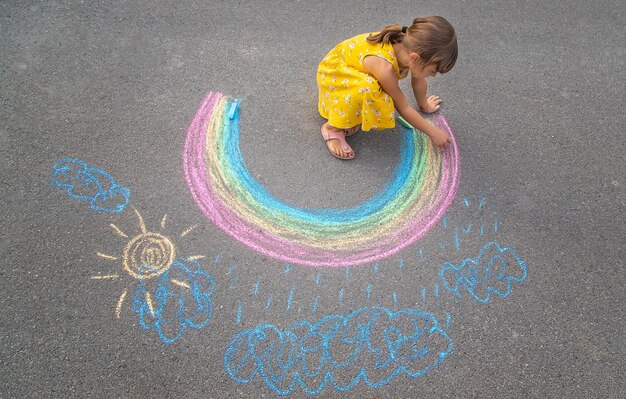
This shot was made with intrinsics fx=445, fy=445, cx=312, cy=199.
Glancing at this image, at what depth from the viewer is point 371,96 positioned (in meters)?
2.62

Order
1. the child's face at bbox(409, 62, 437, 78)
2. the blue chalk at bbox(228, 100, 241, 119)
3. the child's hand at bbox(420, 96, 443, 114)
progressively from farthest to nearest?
the child's hand at bbox(420, 96, 443, 114)
the blue chalk at bbox(228, 100, 241, 119)
the child's face at bbox(409, 62, 437, 78)

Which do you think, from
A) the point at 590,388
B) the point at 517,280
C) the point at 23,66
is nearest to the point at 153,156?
the point at 23,66

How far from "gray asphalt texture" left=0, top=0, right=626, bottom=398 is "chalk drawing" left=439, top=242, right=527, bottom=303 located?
5 centimetres

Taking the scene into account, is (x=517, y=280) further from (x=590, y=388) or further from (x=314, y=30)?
(x=314, y=30)

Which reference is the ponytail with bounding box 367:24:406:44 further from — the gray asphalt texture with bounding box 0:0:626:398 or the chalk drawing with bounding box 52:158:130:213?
the chalk drawing with bounding box 52:158:130:213

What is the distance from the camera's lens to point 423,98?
312 centimetres

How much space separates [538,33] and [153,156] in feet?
10.8

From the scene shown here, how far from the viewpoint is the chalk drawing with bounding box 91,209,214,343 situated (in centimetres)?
232

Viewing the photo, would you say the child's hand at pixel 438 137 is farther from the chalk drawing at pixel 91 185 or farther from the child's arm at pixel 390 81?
the chalk drawing at pixel 91 185

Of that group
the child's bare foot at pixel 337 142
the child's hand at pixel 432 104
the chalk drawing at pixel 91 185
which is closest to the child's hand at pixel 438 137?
the child's hand at pixel 432 104

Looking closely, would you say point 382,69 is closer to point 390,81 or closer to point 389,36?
point 390,81

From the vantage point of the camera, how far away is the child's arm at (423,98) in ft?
9.86

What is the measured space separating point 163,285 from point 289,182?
3.21 feet

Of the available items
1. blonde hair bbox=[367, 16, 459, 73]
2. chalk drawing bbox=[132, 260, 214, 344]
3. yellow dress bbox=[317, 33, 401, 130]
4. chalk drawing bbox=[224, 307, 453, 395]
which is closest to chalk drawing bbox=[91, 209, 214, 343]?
chalk drawing bbox=[132, 260, 214, 344]
